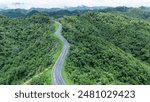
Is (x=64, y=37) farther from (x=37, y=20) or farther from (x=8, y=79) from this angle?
(x=37, y=20)

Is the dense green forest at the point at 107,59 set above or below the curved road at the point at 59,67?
below

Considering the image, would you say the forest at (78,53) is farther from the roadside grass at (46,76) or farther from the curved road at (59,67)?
the curved road at (59,67)

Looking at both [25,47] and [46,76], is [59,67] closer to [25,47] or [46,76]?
[46,76]

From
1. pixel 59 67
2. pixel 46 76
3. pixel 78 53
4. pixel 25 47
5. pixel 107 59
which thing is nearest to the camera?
pixel 46 76

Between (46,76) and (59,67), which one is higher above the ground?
(46,76)

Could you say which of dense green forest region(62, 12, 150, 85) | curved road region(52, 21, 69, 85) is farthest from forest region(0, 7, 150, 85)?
curved road region(52, 21, 69, 85)

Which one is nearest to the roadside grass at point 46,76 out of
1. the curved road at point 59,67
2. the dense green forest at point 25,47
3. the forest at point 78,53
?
the forest at point 78,53

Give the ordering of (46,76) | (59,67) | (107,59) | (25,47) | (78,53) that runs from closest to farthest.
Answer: (46,76) → (59,67) → (78,53) → (107,59) → (25,47)

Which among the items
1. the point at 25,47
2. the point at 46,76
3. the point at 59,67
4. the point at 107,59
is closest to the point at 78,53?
the point at 107,59

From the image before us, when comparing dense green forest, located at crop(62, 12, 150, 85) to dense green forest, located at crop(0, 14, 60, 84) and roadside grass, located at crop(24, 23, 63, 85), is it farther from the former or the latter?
dense green forest, located at crop(0, 14, 60, 84)
